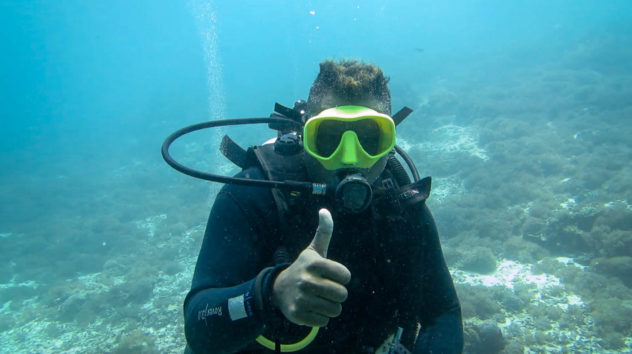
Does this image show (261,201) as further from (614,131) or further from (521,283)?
(614,131)

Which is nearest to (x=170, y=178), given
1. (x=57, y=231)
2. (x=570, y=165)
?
(x=57, y=231)

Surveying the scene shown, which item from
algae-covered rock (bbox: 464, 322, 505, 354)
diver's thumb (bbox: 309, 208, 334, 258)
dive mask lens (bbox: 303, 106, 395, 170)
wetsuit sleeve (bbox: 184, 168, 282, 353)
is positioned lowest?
algae-covered rock (bbox: 464, 322, 505, 354)

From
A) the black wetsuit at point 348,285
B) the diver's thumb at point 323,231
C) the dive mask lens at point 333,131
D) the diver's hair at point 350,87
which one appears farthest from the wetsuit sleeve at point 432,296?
the diver's thumb at point 323,231

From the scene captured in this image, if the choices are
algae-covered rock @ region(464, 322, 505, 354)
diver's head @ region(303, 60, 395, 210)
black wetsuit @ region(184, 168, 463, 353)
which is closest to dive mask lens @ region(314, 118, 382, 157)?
diver's head @ region(303, 60, 395, 210)

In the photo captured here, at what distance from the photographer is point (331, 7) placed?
125 metres

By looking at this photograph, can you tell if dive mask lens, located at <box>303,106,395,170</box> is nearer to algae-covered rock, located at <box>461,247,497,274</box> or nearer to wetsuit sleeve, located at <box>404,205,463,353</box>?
wetsuit sleeve, located at <box>404,205,463,353</box>

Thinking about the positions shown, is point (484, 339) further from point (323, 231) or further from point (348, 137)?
point (323, 231)

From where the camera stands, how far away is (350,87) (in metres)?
2.42

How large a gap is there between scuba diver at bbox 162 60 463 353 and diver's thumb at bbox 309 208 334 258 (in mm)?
259

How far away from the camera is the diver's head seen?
223 cm

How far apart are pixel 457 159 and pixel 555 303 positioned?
31.9 ft

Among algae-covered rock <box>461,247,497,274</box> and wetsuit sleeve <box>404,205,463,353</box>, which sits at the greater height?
wetsuit sleeve <box>404,205,463,353</box>

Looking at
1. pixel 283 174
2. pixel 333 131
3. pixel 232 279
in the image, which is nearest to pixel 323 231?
pixel 232 279

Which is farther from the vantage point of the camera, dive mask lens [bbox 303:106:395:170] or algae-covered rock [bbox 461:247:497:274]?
algae-covered rock [bbox 461:247:497:274]
